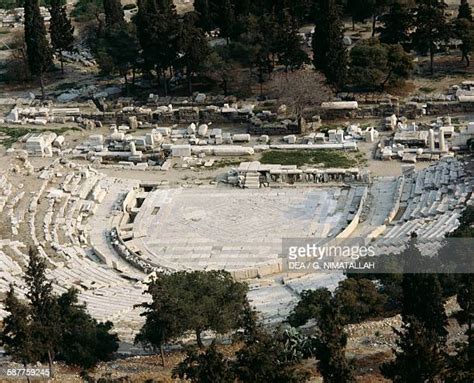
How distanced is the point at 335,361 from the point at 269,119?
1225 inches

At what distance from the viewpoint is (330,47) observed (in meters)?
54.6

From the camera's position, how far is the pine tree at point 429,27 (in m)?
57.4

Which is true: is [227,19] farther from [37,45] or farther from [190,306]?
[190,306]

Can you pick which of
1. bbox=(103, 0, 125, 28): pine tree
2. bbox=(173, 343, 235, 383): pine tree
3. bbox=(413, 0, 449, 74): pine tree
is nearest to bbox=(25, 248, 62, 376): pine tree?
bbox=(173, 343, 235, 383): pine tree

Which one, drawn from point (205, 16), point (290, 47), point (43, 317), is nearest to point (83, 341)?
point (43, 317)

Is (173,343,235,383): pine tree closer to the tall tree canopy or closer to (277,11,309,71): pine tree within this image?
the tall tree canopy

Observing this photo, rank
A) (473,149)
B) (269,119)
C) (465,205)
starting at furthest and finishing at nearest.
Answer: (269,119) < (473,149) < (465,205)

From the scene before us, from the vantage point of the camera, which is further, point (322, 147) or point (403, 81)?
point (403, 81)

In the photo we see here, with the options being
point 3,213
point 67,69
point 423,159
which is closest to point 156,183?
point 3,213

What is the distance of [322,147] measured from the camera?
1944 inches

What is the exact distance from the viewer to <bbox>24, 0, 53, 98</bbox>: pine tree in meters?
58.5

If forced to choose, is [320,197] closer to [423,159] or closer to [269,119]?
[423,159]

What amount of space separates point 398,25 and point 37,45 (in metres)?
20.3

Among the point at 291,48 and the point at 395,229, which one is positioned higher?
the point at 291,48
